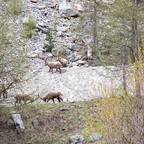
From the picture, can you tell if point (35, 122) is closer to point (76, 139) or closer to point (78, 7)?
point (76, 139)

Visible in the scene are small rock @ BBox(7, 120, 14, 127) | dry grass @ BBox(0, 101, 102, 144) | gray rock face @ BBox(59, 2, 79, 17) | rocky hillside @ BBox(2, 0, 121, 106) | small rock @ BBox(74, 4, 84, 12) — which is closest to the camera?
dry grass @ BBox(0, 101, 102, 144)

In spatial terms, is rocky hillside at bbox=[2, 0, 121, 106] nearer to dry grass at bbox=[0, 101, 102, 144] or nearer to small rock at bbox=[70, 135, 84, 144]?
dry grass at bbox=[0, 101, 102, 144]

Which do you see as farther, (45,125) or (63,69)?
(63,69)

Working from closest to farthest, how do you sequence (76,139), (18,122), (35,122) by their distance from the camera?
(76,139) < (18,122) < (35,122)

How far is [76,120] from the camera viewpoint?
11359 mm

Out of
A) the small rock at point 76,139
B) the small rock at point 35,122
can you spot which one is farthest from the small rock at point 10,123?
the small rock at point 76,139

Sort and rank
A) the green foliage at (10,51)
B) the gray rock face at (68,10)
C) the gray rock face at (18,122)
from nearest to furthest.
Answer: the green foliage at (10,51) < the gray rock face at (18,122) < the gray rock face at (68,10)

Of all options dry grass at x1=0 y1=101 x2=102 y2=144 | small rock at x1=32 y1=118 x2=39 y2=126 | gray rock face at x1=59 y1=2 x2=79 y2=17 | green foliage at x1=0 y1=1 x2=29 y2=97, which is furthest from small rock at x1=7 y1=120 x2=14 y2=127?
gray rock face at x1=59 y1=2 x2=79 y2=17

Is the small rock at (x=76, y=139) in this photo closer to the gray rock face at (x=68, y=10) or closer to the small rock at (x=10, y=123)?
the small rock at (x=10, y=123)

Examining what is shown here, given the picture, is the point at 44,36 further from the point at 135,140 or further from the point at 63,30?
the point at 135,140

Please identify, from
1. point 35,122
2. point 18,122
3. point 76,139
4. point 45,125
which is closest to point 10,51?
point 18,122

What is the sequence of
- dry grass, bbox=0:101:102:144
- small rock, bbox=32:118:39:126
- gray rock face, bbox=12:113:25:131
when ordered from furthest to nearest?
1. small rock, bbox=32:118:39:126
2. gray rock face, bbox=12:113:25:131
3. dry grass, bbox=0:101:102:144

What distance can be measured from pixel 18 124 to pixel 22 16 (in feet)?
73.5

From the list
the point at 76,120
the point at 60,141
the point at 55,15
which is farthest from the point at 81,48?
the point at 60,141
